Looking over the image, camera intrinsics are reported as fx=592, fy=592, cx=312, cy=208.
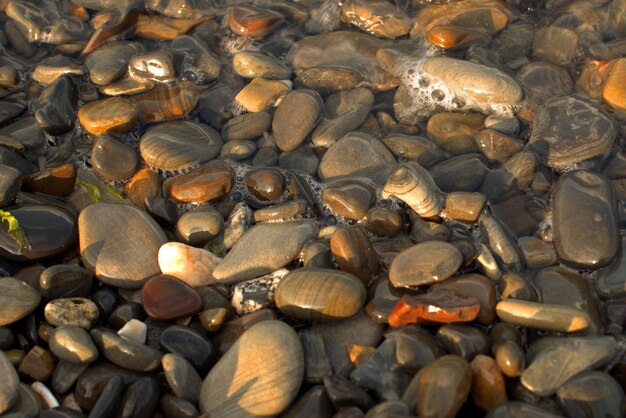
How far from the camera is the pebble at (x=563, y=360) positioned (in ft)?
8.03

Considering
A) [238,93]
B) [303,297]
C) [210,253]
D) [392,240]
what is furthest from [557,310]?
[238,93]

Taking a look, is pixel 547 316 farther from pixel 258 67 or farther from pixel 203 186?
pixel 258 67

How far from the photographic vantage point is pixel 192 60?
435cm

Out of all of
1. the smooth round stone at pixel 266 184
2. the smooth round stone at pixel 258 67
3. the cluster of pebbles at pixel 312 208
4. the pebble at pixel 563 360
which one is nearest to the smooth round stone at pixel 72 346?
the cluster of pebbles at pixel 312 208

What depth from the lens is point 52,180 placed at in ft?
11.5

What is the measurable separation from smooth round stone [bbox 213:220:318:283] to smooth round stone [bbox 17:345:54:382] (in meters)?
Answer: 0.87

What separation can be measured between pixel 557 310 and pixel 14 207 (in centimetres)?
283

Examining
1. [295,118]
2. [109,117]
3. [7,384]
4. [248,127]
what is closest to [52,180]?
[109,117]

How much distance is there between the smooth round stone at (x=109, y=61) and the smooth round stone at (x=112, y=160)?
2.17 feet

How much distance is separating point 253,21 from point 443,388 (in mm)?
3160

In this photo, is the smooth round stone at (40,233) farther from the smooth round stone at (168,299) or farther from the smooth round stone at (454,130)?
the smooth round stone at (454,130)

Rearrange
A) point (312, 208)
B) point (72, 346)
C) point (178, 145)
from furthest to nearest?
point (178, 145)
point (312, 208)
point (72, 346)

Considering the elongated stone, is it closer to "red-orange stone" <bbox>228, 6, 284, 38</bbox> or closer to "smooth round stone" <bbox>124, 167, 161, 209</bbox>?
"smooth round stone" <bbox>124, 167, 161, 209</bbox>

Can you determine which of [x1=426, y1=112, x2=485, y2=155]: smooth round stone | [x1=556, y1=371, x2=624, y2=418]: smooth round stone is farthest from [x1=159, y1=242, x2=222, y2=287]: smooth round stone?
[x1=556, y1=371, x2=624, y2=418]: smooth round stone
